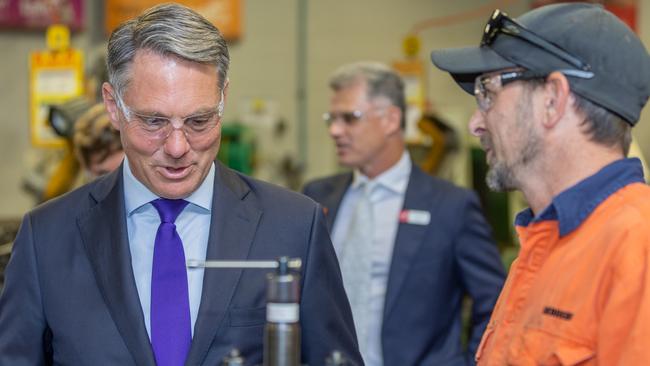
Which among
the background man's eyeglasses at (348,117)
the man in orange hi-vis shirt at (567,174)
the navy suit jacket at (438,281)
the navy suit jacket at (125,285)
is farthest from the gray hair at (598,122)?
the background man's eyeglasses at (348,117)

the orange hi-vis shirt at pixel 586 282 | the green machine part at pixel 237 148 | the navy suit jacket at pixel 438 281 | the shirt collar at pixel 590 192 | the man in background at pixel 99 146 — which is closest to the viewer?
the orange hi-vis shirt at pixel 586 282

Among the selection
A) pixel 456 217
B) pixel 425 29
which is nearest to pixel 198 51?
pixel 456 217

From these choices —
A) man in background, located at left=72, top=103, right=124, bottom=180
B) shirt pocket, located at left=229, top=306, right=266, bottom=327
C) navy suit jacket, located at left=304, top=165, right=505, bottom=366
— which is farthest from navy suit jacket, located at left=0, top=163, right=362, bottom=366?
navy suit jacket, located at left=304, top=165, right=505, bottom=366

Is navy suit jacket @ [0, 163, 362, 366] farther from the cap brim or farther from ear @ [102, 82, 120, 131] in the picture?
the cap brim

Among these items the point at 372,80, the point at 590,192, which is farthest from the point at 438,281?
the point at 590,192

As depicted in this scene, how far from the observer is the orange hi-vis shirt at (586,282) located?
184 cm

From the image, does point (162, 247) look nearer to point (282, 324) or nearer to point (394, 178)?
point (282, 324)

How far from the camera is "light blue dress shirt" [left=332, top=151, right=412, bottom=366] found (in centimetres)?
385

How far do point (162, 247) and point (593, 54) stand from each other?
3.30 feet

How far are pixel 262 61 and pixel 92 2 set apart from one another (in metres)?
1.18

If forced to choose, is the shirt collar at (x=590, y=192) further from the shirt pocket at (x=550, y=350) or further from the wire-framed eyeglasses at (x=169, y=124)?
the wire-framed eyeglasses at (x=169, y=124)

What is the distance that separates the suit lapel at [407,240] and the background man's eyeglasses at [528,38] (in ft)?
5.65

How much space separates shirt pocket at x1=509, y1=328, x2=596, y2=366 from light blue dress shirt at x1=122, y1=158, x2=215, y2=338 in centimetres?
73

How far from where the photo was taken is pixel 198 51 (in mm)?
2289
